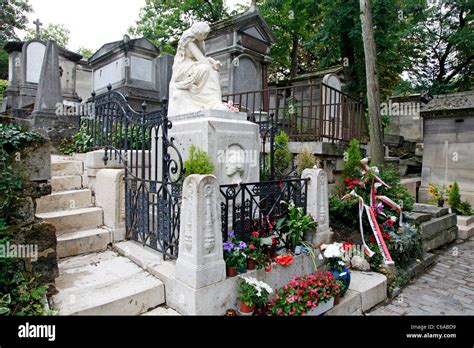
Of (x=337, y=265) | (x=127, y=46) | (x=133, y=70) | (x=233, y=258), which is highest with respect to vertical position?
(x=127, y=46)

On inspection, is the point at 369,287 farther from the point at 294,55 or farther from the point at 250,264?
the point at 294,55

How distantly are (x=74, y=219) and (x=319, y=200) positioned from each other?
3.31 meters

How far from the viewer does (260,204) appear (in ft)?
12.0

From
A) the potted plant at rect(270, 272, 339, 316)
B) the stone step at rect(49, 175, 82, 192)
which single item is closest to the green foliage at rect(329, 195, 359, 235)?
the potted plant at rect(270, 272, 339, 316)

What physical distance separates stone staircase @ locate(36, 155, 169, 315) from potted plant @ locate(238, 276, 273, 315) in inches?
28.1

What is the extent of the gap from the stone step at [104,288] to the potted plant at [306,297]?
1.17 m

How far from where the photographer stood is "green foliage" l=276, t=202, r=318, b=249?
364 cm

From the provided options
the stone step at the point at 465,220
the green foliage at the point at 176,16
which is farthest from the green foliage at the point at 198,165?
the green foliage at the point at 176,16

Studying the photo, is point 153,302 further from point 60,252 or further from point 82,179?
point 82,179

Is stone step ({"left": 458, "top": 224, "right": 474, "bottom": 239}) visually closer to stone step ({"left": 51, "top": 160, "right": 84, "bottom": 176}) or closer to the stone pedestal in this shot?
the stone pedestal

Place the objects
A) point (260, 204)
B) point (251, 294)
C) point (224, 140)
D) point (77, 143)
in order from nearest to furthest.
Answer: point (251, 294)
point (260, 204)
point (224, 140)
point (77, 143)

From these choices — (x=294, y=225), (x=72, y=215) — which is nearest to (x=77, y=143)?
(x=72, y=215)

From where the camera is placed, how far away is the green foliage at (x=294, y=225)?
11.9 ft

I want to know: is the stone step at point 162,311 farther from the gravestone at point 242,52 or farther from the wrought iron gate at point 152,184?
the gravestone at point 242,52
